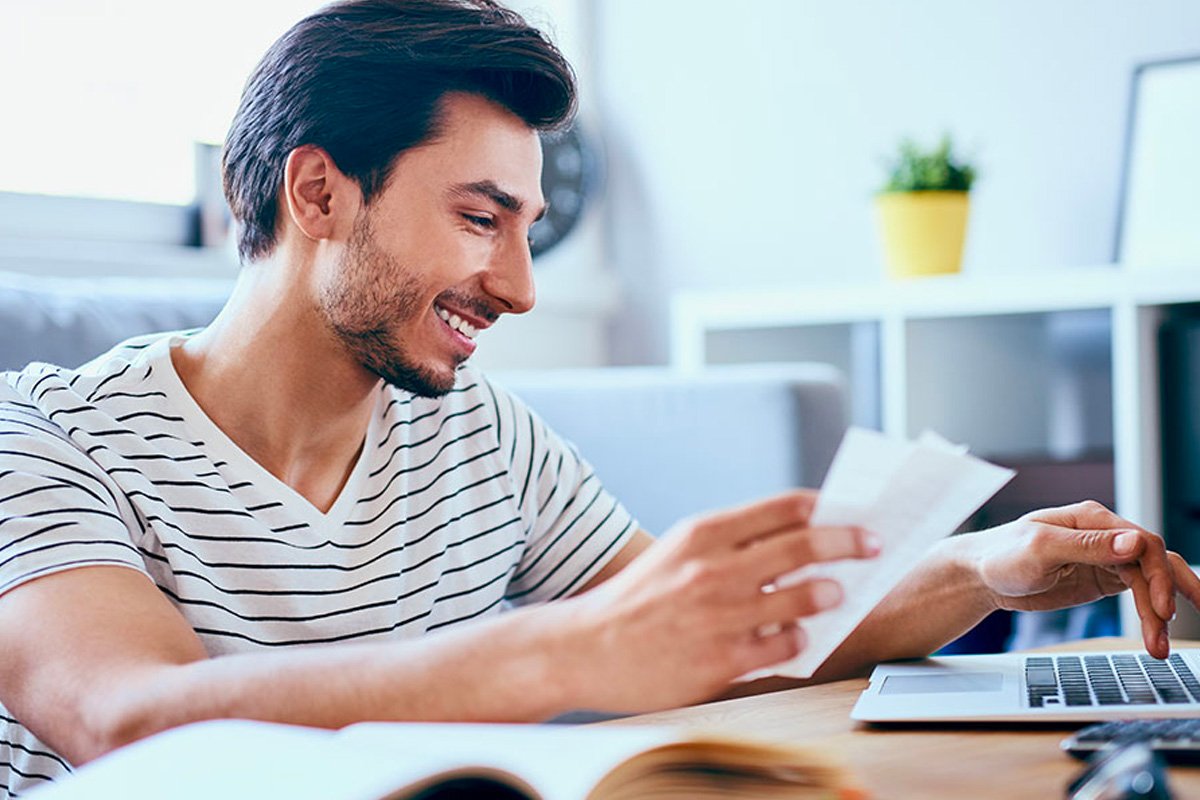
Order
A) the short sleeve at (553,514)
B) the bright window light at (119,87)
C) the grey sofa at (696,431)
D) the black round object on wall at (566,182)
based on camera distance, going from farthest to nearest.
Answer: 1. the black round object on wall at (566,182)
2. the bright window light at (119,87)
3. the grey sofa at (696,431)
4. the short sleeve at (553,514)

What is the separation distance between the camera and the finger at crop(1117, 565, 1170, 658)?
3.27 feet

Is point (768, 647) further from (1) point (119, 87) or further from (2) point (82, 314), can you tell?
(1) point (119, 87)

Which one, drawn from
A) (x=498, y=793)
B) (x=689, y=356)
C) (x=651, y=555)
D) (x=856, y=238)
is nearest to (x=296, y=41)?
(x=651, y=555)

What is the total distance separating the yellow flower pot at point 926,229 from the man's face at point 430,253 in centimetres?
127

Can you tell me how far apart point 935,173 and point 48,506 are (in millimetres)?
1772

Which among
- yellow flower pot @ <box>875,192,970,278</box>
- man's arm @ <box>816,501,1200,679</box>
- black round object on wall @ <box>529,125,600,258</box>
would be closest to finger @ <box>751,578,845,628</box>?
man's arm @ <box>816,501,1200,679</box>

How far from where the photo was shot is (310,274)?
1.29 meters

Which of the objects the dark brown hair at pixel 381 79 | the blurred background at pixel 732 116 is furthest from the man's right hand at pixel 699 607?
the blurred background at pixel 732 116

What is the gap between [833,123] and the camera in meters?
2.82

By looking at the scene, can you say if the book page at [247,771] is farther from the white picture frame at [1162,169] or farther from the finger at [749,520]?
the white picture frame at [1162,169]

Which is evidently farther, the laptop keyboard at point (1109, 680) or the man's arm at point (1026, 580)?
the man's arm at point (1026, 580)

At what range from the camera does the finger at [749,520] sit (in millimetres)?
665

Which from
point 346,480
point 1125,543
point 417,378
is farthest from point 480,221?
point 1125,543

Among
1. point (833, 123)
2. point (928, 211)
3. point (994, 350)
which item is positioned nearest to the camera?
point (928, 211)
